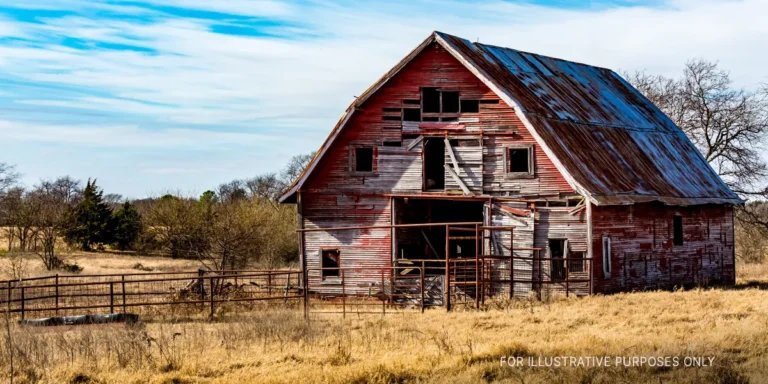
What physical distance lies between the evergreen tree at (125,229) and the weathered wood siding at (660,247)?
37081 mm

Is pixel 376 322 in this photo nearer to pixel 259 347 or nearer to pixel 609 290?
pixel 259 347

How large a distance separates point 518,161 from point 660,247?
498 cm

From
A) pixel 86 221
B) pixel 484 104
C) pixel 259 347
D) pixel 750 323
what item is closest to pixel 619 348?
pixel 750 323

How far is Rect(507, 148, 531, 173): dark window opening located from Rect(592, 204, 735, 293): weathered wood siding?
2.48m

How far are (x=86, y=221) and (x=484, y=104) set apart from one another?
36341 mm

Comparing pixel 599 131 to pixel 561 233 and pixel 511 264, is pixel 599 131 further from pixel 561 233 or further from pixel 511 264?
pixel 511 264

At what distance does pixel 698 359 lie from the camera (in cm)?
1385

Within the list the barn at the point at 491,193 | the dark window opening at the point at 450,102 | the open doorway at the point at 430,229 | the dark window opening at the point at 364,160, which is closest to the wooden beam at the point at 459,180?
the barn at the point at 491,193

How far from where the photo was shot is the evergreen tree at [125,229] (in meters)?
58.2

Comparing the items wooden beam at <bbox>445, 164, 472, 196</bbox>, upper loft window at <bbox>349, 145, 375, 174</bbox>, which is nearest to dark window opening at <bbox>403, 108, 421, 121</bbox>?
upper loft window at <bbox>349, 145, 375, 174</bbox>

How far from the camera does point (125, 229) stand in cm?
5866

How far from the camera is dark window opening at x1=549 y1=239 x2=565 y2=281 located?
25545 millimetres

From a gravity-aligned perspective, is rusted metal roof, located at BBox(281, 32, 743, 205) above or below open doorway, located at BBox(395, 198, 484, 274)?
above

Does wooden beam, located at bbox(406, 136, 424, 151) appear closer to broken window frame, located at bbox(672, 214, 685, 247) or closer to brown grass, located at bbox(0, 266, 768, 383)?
brown grass, located at bbox(0, 266, 768, 383)
